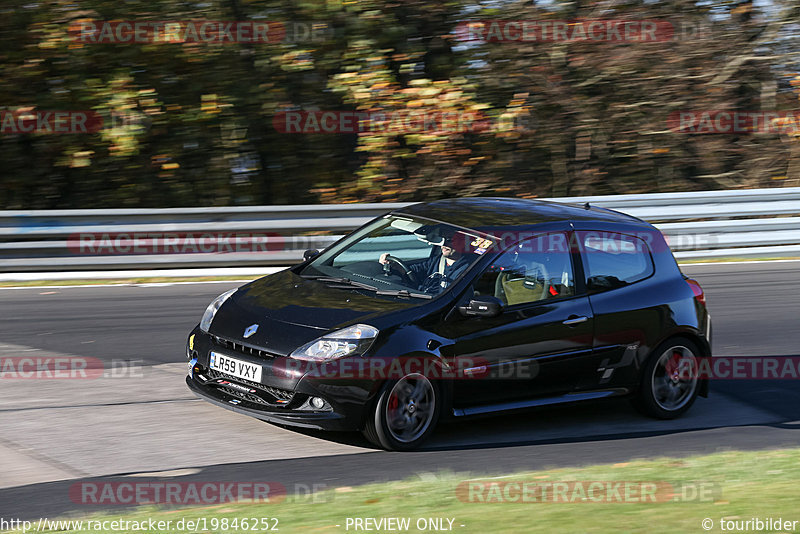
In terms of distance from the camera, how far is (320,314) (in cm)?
660

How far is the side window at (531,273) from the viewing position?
6918 mm

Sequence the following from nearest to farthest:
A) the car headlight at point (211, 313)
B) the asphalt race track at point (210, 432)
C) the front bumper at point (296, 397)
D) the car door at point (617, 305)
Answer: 1. the asphalt race track at point (210, 432)
2. the front bumper at point (296, 397)
3. the car headlight at point (211, 313)
4. the car door at point (617, 305)

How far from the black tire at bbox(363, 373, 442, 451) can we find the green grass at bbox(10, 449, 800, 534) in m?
0.49

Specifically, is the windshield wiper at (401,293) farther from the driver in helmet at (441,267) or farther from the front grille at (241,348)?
the front grille at (241,348)

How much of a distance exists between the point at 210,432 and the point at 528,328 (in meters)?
2.25

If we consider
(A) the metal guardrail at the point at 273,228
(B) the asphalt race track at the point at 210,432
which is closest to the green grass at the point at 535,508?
(B) the asphalt race track at the point at 210,432

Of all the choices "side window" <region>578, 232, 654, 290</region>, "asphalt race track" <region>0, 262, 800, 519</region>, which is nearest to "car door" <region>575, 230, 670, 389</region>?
"side window" <region>578, 232, 654, 290</region>

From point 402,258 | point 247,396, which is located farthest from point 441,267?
point 247,396

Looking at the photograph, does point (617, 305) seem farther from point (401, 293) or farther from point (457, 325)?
point (401, 293)

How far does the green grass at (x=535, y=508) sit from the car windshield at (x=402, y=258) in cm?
146

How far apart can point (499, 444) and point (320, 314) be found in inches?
59.8

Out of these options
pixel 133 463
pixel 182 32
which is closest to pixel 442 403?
pixel 133 463

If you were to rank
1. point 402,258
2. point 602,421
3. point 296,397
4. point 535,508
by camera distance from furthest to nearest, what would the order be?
point 602,421, point 402,258, point 296,397, point 535,508

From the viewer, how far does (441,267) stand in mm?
7039
